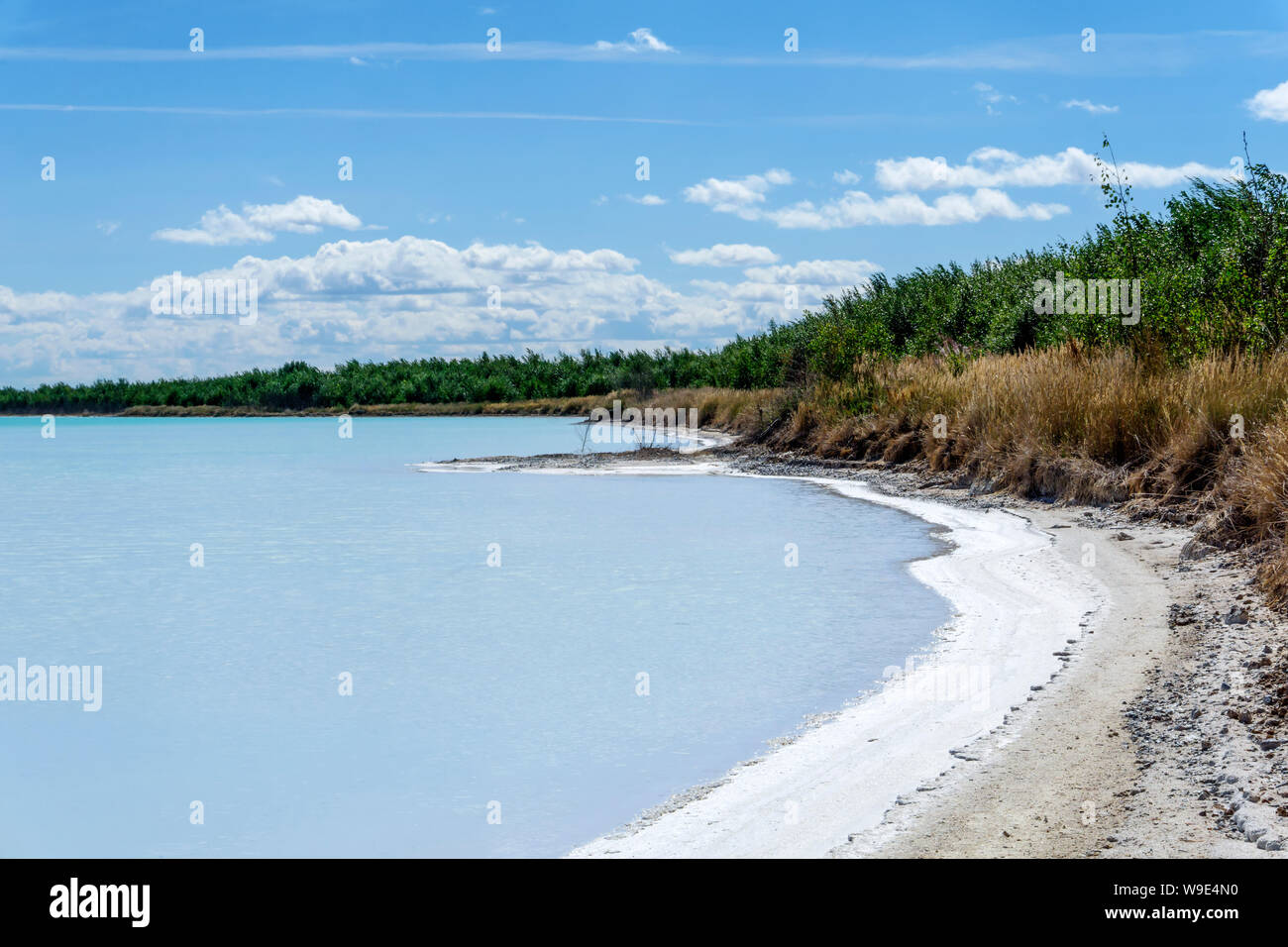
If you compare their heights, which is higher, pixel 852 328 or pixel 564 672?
pixel 852 328

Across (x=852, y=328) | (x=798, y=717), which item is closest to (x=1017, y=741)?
(x=798, y=717)

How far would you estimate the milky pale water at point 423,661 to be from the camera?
541cm

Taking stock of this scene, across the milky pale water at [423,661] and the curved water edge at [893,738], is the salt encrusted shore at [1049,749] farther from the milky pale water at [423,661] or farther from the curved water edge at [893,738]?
the milky pale water at [423,661]

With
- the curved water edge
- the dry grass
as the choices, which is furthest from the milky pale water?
the dry grass

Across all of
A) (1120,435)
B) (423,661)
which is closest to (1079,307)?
(1120,435)

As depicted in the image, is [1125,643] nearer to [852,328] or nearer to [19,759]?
[19,759]

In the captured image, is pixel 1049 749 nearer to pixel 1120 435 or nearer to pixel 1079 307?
pixel 1120 435

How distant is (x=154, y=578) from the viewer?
478 inches

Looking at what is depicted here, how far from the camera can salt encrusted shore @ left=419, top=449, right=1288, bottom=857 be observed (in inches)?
173

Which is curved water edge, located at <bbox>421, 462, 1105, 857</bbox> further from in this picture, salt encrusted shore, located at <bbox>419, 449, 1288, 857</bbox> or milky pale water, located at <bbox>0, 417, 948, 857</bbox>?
milky pale water, located at <bbox>0, 417, 948, 857</bbox>

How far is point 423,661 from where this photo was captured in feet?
26.8

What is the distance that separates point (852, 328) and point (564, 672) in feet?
76.2

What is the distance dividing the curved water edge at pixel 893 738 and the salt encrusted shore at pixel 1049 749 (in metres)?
0.02

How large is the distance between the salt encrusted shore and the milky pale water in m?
0.45
